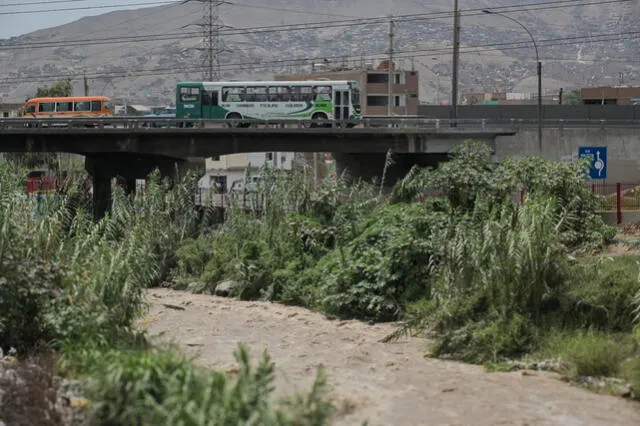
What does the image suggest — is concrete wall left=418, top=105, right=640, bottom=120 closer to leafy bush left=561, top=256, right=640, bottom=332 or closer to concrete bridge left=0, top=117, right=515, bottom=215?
concrete bridge left=0, top=117, right=515, bottom=215

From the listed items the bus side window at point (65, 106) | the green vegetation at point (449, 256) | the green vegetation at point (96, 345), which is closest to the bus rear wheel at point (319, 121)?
the green vegetation at point (449, 256)

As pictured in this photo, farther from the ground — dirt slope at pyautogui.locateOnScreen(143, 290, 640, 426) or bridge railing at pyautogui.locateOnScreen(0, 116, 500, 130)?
bridge railing at pyautogui.locateOnScreen(0, 116, 500, 130)

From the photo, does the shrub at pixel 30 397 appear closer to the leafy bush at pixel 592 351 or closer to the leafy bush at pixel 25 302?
the leafy bush at pixel 25 302

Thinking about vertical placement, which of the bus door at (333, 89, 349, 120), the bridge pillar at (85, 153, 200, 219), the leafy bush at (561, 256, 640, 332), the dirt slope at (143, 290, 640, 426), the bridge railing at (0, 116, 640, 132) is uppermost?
the bus door at (333, 89, 349, 120)

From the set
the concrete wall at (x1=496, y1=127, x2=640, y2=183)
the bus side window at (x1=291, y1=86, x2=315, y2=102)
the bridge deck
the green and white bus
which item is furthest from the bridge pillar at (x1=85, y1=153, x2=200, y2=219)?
the concrete wall at (x1=496, y1=127, x2=640, y2=183)

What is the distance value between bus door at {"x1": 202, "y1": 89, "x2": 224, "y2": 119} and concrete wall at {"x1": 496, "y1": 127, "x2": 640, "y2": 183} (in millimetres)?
17996

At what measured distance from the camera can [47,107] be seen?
83.8m

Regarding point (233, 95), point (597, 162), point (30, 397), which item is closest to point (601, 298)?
point (30, 397)

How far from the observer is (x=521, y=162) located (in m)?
32.1

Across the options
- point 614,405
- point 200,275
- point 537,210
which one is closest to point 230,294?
point 200,275

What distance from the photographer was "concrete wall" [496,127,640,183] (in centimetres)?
6838

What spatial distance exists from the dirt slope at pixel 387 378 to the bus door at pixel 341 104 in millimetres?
39068

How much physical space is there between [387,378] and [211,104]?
50495 mm

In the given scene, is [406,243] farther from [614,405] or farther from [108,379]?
[108,379]
